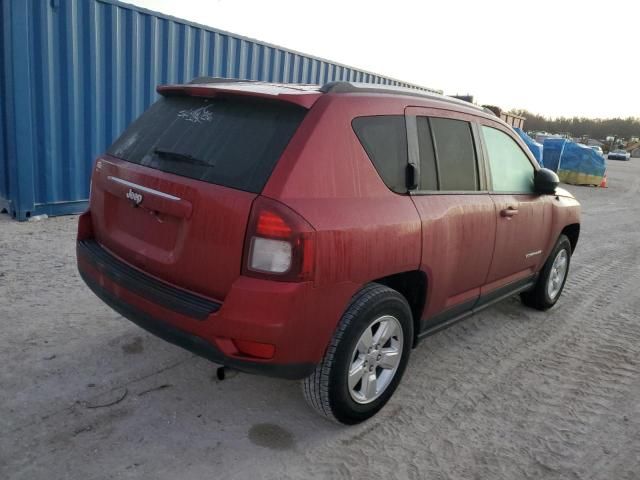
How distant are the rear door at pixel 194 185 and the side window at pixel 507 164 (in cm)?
181

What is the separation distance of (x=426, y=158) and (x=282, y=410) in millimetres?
1653

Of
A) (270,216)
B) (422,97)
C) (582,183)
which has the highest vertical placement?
(422,97)

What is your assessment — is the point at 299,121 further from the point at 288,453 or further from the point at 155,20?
the point at 155,20

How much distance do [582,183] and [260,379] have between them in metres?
19.7

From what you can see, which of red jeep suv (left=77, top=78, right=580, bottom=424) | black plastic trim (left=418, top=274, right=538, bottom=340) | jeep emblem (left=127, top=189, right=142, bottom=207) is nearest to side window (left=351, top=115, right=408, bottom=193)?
red jeep suv (left=77, top=78, right=580, bottom=424)

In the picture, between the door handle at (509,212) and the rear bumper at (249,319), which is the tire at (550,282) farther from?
the rear bumper at (249,319)

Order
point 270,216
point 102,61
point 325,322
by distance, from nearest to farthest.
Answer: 1. point 270,216
2. point 325,322
3. point 102,61

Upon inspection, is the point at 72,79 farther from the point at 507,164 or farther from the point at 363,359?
the point at 363,359

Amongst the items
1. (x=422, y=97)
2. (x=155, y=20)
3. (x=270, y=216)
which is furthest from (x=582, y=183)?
(x=270, y=216)

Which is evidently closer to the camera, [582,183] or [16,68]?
[16,68]

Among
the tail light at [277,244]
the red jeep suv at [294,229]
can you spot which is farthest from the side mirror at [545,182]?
the tail light at [277,244]

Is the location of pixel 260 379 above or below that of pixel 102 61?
below

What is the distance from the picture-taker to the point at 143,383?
9.78 ft

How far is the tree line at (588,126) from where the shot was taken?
9831cm
